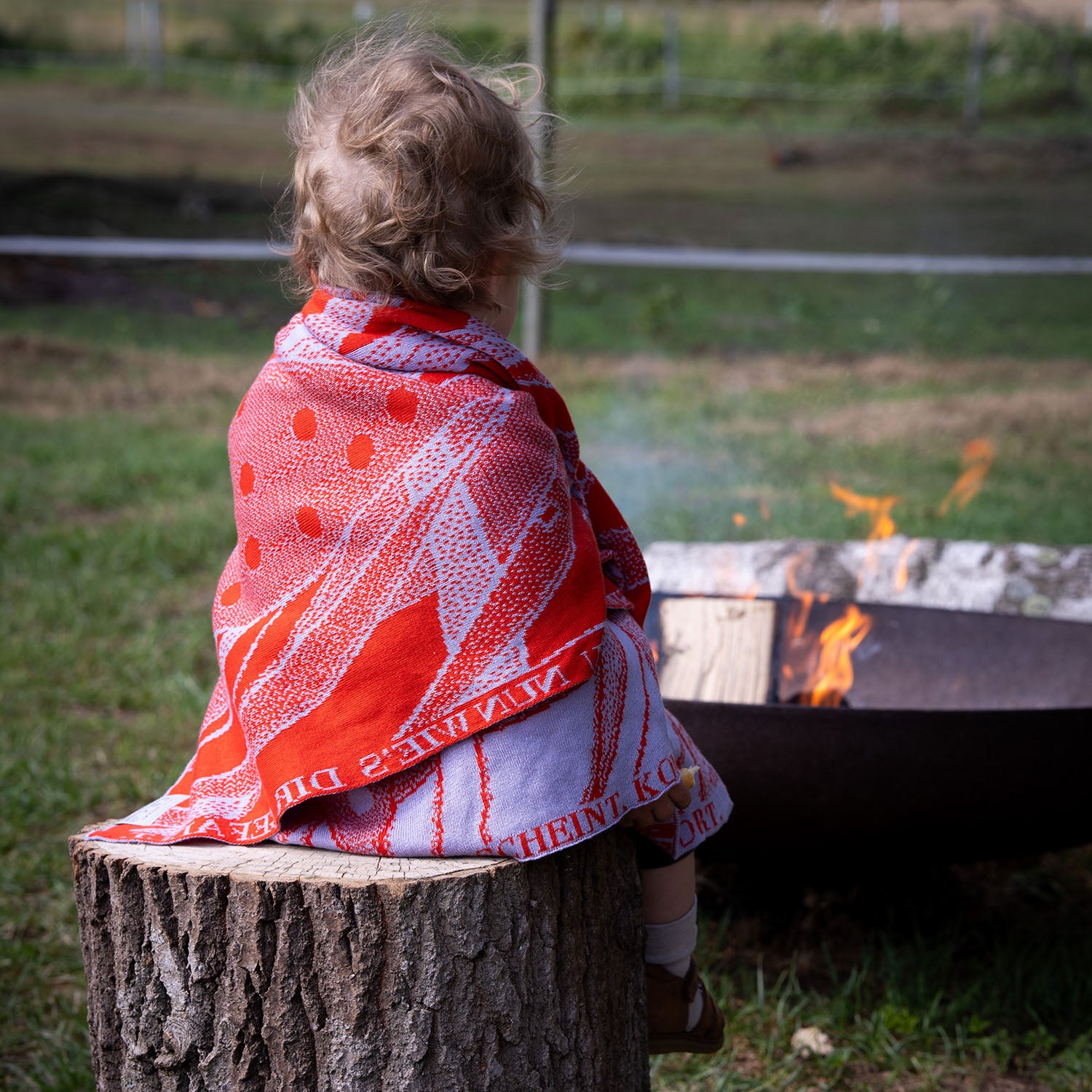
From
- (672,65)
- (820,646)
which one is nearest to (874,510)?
(820,646)

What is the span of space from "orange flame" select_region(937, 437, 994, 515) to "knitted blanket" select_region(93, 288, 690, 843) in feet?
11.4

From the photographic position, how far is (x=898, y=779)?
6.06 feet

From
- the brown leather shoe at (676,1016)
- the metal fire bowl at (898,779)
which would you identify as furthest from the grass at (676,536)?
the brown leather shoe at (676,1016)

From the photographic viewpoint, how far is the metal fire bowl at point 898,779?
1.81m

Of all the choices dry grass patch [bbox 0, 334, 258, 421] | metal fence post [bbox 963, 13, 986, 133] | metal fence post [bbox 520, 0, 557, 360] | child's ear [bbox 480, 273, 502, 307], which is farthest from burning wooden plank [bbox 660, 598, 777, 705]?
metal fence post [bbox 963, 13, 986, 133]

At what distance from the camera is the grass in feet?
6.81

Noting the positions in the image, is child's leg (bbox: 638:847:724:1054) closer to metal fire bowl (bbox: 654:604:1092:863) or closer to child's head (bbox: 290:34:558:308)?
metal fire bowl (bbox: 654:604:1092:863)

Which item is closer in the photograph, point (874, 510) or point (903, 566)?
point (903, 566)

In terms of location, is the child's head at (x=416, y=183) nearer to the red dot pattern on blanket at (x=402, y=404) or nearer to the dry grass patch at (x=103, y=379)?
the red dot pattern on blanket at (x=402, y=404)

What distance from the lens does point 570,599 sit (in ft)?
4.47

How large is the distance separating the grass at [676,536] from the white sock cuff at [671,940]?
0.48 meters

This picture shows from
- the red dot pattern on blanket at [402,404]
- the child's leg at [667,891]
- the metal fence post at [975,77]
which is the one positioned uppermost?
the metal fence post at [975,77]

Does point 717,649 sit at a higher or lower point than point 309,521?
lower

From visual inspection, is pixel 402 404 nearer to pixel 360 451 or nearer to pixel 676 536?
pixel 360 451
